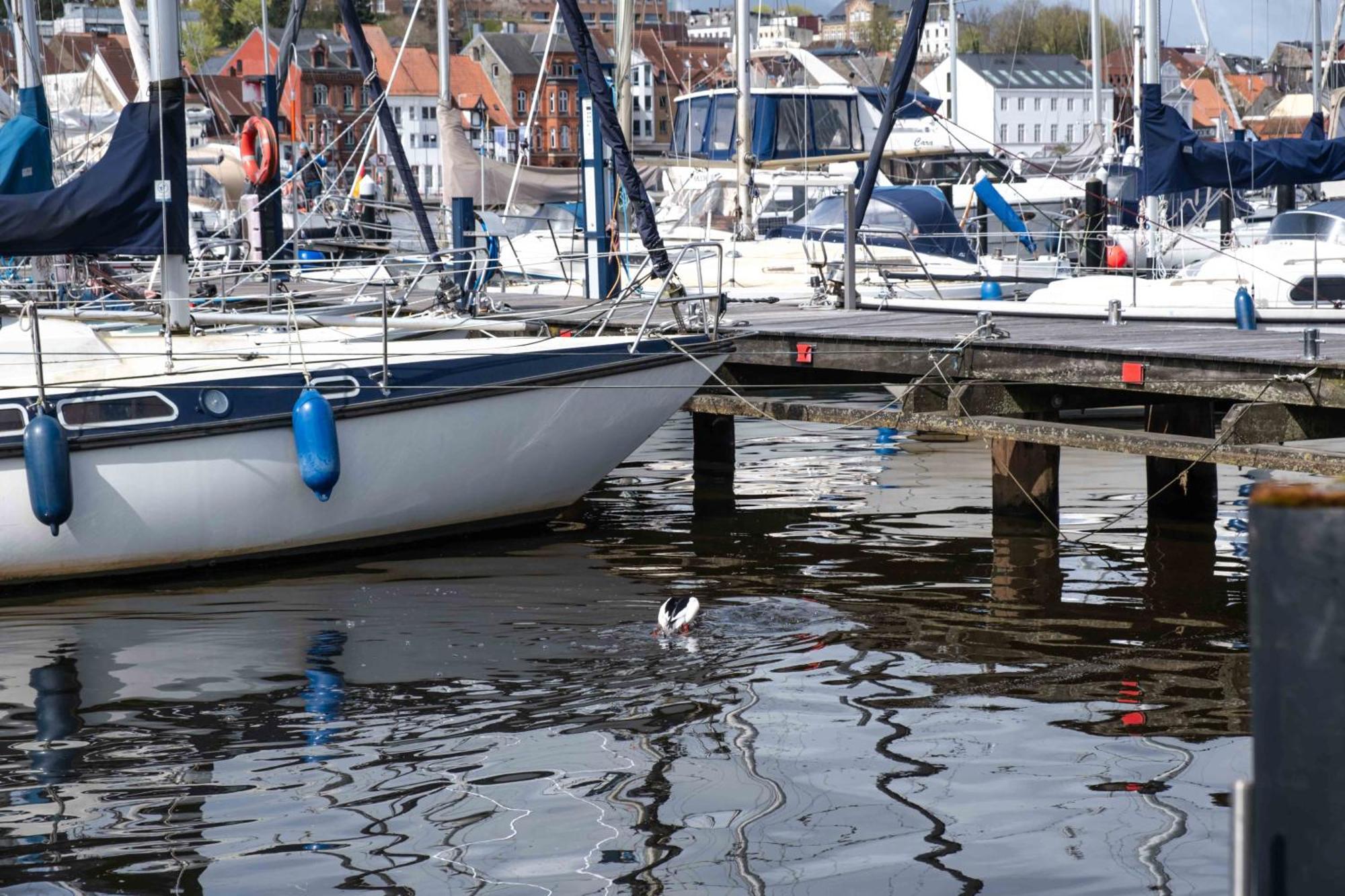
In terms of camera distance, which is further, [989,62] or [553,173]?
[989,62]

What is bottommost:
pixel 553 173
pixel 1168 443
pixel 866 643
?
pixel 866 643

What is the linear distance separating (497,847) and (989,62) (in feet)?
375

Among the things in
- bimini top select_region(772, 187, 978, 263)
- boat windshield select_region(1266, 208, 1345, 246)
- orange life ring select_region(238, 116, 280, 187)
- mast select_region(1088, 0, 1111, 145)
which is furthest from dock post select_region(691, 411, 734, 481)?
mast select_region(1088, 0, 1111, 145)

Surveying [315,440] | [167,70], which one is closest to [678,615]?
[315,440]

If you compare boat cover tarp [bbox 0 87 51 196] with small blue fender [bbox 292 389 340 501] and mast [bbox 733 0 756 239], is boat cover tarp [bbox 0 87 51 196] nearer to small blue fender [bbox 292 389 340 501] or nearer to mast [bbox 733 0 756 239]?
small blue fender [bbox 292 389 340 501]

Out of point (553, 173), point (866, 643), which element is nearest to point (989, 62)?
point (553, 173)

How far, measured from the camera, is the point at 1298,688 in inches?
77.5


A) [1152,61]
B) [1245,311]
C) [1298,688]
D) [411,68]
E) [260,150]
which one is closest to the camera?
[1298,688]

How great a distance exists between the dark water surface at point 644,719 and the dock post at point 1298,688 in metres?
3.60

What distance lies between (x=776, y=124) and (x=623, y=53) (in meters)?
14.0

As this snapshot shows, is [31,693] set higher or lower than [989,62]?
lower

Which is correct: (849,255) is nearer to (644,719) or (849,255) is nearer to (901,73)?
(901,73)

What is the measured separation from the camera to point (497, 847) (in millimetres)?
5902

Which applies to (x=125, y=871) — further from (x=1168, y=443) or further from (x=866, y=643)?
(x=1168, y=443)
